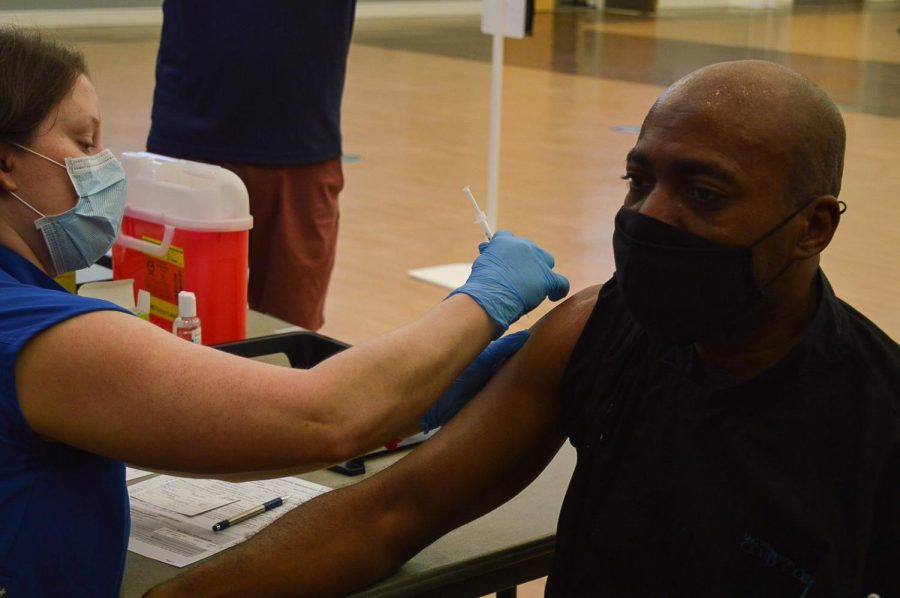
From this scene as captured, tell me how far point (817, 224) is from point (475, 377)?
1.68ft

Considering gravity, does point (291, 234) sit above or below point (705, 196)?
below

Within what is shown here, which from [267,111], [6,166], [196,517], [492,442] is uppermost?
[6,166]

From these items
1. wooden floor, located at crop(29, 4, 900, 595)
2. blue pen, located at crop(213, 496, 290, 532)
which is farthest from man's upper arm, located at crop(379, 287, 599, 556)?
wooden floor, located at crop(29, 4, 900, 595)

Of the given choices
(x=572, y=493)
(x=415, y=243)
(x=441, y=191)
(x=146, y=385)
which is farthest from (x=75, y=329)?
(x=441, y=191)

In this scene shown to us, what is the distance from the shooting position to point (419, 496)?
158cm

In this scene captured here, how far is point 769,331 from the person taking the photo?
1.45 meters

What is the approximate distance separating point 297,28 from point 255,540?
67.5 inches

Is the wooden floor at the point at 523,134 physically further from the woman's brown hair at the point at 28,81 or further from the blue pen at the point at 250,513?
the woman's brown hair at the point at 28,81

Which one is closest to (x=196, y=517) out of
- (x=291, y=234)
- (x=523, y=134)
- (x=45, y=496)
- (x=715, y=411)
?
(x=45, y=496)

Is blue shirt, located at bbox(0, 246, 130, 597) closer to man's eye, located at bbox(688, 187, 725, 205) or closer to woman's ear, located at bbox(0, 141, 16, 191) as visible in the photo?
woman's ear, located at bbox(0, 141, 16, 191)

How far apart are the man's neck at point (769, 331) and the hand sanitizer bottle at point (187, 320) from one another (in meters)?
0.93

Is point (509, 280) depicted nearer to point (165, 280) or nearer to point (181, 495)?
point (181, 495)

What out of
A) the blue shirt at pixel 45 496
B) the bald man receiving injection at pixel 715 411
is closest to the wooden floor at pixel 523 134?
the bald man receiving injection at pixel 715 411

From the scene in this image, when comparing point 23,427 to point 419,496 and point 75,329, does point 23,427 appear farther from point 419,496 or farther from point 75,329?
point 419,496
